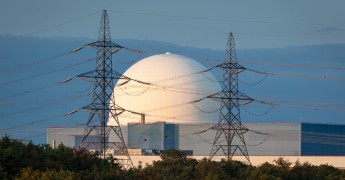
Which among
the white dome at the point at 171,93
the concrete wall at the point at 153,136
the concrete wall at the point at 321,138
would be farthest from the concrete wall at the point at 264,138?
the white dome at the point at 171,93

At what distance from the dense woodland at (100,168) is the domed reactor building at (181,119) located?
2468 cm

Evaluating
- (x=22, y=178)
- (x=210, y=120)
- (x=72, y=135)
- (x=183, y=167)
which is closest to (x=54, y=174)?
(x=22, y=178)

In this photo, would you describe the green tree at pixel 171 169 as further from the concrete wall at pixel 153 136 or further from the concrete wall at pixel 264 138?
the concrete wall at pixel 153 136

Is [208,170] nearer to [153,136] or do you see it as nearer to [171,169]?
[171,169]

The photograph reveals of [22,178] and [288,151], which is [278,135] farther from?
[22,178]

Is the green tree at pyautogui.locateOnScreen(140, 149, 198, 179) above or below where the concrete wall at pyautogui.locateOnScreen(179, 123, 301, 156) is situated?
below

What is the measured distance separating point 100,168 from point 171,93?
179ft

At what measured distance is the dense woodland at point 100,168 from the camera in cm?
4859

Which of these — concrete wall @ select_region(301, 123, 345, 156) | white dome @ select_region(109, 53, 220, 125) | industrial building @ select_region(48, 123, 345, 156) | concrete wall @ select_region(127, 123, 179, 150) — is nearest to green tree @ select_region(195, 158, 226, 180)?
industrial building @ select_region(48, 123, 345, 156)

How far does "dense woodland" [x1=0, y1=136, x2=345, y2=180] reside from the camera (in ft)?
159

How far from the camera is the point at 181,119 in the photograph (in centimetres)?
11100

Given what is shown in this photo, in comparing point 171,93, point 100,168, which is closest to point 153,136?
point 171,93

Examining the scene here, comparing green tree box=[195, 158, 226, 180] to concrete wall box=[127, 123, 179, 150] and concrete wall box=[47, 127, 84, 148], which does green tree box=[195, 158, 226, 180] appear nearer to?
concrete wall box=[127, 123, 179, 150]

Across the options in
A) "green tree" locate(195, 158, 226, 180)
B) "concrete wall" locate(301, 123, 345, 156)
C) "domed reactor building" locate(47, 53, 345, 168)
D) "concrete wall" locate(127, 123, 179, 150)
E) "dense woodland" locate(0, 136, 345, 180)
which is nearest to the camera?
"dense woodland" locate(0, 136, 345, 180)
